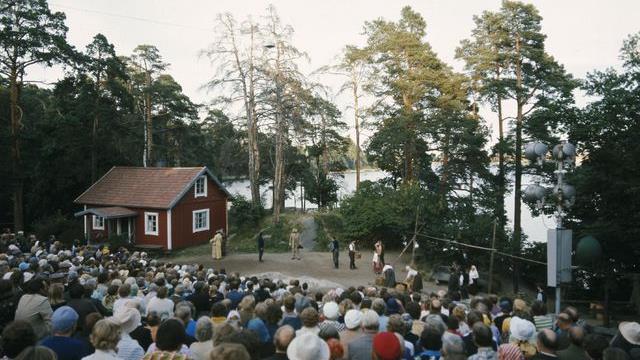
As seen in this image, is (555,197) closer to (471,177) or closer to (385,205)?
(385,205)

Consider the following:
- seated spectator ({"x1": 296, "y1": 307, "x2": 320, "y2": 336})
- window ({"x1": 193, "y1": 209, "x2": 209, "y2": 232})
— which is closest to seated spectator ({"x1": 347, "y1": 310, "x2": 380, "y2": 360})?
seated spectator ({"x1": 296, "y1": 307, "x2": 320, "y2": 336})

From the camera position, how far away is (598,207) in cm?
1717

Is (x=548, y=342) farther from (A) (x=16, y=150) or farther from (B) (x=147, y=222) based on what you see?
(A) (x=16, y=150)

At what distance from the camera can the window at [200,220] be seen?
1117 inches

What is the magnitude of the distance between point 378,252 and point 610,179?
30.1ft

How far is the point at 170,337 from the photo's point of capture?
14.1ft

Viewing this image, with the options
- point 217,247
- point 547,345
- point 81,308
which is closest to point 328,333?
point 547,345

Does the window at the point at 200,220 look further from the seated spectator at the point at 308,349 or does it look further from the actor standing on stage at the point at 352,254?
the seated spectator at the point at 308,349

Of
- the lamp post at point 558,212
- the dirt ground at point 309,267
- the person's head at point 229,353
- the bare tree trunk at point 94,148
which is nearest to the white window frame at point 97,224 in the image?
the bare tree trunk at point 94,148

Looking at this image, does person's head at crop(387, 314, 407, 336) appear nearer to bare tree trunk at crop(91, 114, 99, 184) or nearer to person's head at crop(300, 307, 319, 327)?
person's head at crop(300, 307, 319, 327)

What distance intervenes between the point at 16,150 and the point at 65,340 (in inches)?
1076

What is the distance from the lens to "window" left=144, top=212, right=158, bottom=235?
2680 centimetres

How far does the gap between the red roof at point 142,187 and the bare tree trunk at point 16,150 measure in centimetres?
330

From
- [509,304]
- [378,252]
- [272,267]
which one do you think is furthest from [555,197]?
[272,267]
